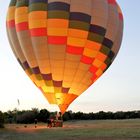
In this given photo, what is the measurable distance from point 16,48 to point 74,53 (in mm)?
4300

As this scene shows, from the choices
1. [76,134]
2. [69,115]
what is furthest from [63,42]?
[69,115]

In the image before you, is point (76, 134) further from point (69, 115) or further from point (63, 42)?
point (69, 115)

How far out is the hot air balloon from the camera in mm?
25297

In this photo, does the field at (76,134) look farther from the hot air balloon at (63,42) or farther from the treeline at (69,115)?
the treeline at (69,115)

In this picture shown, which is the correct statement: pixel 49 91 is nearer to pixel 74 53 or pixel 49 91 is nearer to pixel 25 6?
pixel 74 53

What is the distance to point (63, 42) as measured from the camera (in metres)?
25.5

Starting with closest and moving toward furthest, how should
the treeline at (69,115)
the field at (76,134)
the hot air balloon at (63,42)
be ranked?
the field at (76,134)
the hot air balloon at (63,42)
the treeline at (69,115)

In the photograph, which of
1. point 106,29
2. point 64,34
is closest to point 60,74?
point 64,34

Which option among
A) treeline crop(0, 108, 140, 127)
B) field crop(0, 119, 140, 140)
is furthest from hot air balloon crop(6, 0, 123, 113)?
treeline crop(0, 108, 140, 127)

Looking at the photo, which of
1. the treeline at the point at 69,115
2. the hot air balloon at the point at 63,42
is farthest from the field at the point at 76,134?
the treeline at the point at 69,115

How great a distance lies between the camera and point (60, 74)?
26078 millimetres

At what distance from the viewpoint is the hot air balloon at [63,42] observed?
25.3 meters

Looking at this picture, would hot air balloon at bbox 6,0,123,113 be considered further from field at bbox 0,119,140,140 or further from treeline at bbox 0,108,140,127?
treeline at bbox 0,108,140,127

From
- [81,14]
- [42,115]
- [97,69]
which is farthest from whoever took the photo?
[42,115]
